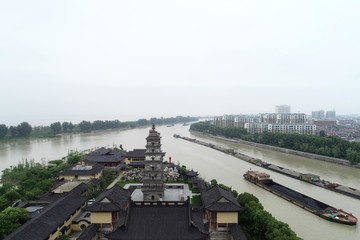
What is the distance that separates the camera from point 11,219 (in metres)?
17.7

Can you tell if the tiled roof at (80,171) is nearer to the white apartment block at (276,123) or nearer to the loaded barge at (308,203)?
the loaded barge at (308,203)

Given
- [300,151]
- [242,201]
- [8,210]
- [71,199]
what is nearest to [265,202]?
[242,201]

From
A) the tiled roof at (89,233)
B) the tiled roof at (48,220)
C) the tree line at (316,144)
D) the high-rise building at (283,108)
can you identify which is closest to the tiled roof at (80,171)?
the tiled roof at (48,220)

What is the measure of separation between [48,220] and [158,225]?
24.2 ft

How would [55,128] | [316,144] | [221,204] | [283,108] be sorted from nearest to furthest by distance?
[221,204] < [316,144] < [55,128] < [283,108]

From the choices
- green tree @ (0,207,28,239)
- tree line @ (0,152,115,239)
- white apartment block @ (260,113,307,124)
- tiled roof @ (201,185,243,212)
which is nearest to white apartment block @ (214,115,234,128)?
white apartment block @ (260,113,307,124)

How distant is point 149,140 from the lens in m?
23.3

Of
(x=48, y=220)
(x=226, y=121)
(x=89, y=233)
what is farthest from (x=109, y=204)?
(x=226, y=121)

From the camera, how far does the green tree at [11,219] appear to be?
56.3ft

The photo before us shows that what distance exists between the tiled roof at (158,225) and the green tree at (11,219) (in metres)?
7.32

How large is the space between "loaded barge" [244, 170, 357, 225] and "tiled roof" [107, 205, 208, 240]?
38.8ft

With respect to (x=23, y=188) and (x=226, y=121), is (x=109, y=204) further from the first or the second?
(x=226, y=121)

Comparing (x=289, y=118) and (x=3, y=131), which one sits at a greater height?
(x=289, y=118)

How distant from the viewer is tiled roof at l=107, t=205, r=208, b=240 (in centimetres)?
1415
